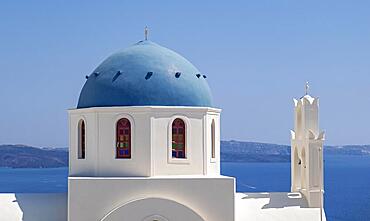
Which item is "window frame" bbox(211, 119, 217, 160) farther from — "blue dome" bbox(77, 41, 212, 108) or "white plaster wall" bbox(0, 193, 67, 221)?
"white plaster wall" bbox(0, 193, 67, 221)

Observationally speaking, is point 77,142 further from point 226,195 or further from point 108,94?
point 226,195

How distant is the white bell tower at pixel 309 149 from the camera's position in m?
25.6

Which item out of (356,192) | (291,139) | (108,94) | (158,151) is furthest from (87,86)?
(356,192)

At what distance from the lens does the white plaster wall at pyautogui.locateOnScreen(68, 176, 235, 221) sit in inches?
902

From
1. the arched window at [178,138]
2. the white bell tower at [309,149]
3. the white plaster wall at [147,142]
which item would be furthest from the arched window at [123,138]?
the white bell tower at [309,149]

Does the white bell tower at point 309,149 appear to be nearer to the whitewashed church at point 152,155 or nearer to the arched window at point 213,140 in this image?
the whitewashed church at point 152,155

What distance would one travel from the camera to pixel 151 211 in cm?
2248

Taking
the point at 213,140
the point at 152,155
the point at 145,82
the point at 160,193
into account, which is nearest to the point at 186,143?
the point at 152,155

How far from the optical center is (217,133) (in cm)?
2559

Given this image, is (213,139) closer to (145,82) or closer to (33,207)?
(145,82)

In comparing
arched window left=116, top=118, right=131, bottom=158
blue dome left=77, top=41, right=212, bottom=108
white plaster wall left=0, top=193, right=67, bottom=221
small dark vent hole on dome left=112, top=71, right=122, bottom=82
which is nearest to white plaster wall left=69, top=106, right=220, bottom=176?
arched window left=116, top=118, right=131, bottom=158

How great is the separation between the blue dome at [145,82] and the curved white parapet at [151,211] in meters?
3.31

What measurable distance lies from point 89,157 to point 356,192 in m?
111

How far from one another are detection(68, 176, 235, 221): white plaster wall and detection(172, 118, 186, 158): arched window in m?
1.25
